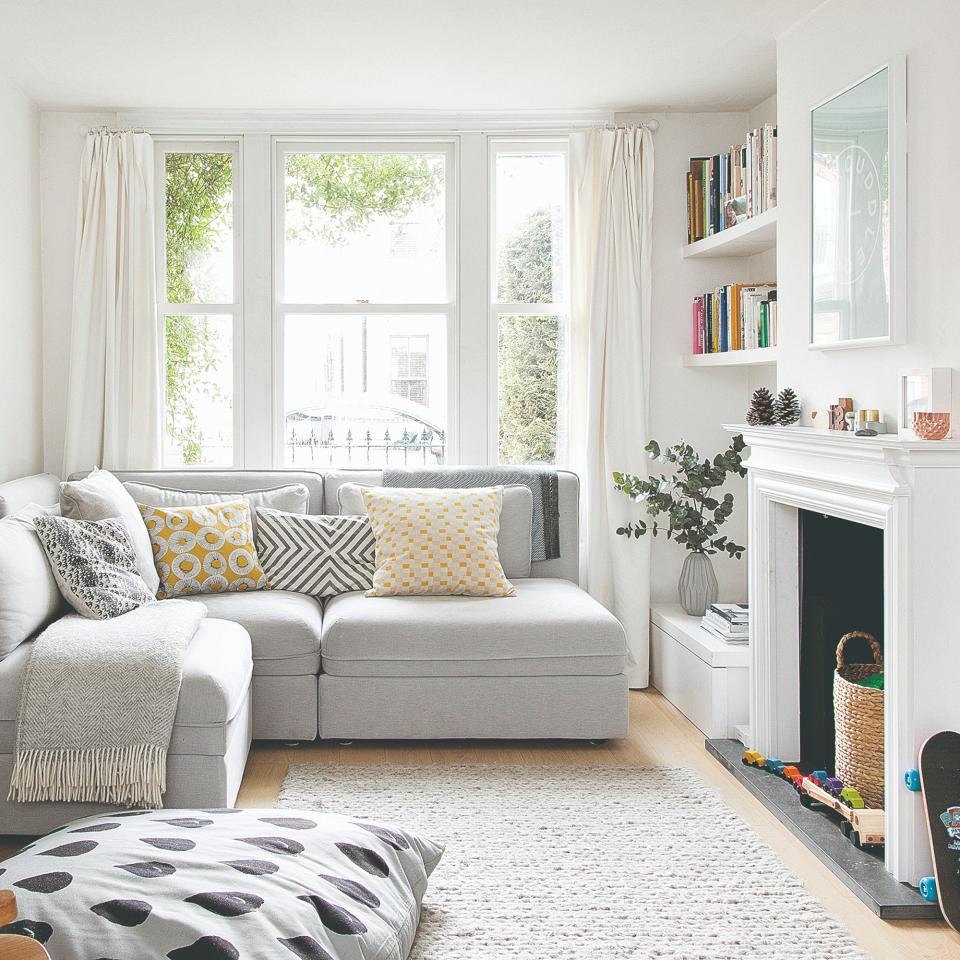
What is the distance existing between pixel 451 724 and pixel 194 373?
2.16m

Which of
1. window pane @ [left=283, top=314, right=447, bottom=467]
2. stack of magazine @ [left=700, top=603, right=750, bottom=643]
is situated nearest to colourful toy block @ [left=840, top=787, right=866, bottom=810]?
stack of magazine @ [left=700, top=603, right=750, bottom=643]

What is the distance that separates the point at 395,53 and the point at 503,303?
1.31m

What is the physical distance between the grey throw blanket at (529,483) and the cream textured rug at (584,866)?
3.86ft

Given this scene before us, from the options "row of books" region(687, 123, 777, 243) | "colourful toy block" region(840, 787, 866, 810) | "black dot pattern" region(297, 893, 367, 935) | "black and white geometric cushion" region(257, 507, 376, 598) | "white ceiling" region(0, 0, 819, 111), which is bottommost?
"colourful toy block" region(840, 787, 866, 810)

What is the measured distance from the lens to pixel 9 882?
1985 mm

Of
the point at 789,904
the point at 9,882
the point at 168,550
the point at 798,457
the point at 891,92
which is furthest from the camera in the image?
the point at 168,550

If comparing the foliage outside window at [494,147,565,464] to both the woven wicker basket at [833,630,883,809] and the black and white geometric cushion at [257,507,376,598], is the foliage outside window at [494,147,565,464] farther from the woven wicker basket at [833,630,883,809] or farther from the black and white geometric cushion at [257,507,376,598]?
the woven wicker basket at [833,630,883,809]

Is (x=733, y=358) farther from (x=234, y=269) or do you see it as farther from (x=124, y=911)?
(x=124, y=911)

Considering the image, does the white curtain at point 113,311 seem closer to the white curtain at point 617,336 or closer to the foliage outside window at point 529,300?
the foliage outside window at point 529,300

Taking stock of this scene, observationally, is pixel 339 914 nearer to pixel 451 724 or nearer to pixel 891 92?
pixel 451 724

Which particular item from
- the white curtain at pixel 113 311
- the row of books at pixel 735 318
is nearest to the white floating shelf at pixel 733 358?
the row of books at pixel 735 318

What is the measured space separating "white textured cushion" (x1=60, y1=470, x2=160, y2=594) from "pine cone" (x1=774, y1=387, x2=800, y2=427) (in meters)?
2.28

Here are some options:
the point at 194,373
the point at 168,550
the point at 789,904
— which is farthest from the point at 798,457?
the point at 194,373

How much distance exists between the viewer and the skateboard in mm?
2432
